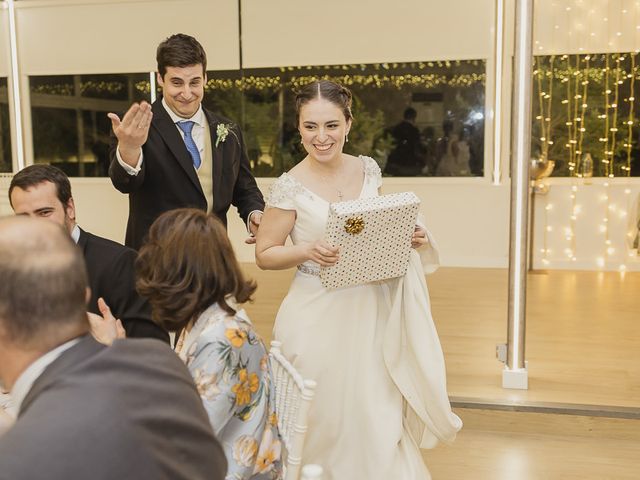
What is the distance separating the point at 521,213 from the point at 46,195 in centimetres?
238

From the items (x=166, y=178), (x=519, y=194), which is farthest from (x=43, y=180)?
(x=519, y=194)

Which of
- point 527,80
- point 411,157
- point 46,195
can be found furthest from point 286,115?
point 46,195

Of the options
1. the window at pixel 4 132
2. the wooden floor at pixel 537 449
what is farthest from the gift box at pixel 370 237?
the window at pixel 4 132

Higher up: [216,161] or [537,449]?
[216,161]

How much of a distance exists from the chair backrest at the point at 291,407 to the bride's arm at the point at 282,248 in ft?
1.43

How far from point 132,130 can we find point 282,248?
0.66 m

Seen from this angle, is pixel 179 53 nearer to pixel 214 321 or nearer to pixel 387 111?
pixel 214 321

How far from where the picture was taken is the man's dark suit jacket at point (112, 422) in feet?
2.74

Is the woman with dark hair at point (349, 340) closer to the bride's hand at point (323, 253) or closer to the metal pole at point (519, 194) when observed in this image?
the bride's hand at point (323, 253)

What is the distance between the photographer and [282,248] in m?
2.57

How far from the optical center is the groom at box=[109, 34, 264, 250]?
2.73 m

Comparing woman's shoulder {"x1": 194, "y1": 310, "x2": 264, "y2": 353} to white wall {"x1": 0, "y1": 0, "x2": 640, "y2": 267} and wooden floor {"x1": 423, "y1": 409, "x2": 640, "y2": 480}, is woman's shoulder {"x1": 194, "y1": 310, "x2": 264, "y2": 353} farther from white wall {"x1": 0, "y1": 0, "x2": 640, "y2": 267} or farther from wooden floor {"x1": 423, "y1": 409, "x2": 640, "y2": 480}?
white wall {"x1": 0, "y1": 0, "x2": 640, "y2": 267}

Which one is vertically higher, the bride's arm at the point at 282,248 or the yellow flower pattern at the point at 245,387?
the bride's arm at the point at 282,248

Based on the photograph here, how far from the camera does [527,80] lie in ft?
12.1
